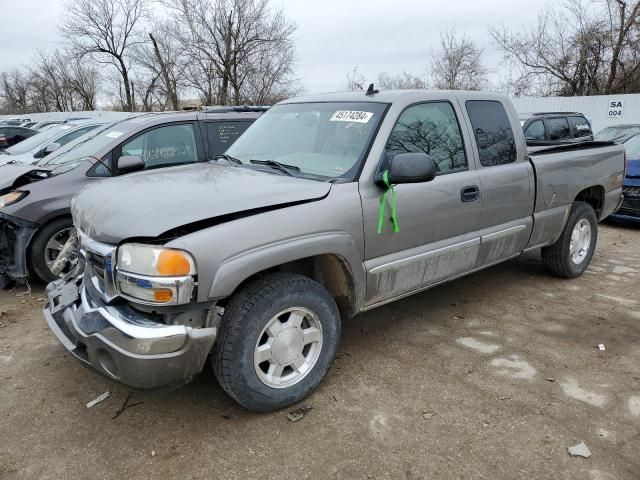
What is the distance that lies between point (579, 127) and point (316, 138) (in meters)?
9.64

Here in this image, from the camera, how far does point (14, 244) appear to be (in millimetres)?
4914

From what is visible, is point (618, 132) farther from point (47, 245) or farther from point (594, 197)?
point (47, 245)

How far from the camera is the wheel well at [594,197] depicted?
17.2ft

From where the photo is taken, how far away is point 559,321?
425cm

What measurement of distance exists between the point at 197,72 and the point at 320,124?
28.9 meters

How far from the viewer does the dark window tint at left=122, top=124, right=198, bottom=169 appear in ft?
17.9

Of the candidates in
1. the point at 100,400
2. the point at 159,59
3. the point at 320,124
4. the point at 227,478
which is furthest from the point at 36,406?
the point at 159,59

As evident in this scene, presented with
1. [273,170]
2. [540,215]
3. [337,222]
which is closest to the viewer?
[337,222]

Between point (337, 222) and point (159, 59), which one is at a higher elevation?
point (159, 59)

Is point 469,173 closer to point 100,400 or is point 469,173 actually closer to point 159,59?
point 100,400

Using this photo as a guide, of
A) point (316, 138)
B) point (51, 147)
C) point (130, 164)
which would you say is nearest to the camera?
point (316, 138)

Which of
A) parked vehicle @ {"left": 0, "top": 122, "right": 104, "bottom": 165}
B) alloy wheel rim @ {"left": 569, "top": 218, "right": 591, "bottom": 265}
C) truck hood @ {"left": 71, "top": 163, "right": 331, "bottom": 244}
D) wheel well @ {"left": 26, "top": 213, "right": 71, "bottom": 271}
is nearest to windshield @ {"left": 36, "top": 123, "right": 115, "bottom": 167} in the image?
wheel well @ {"left": 26, "top": 213, "right": 71, "bottom": 271}

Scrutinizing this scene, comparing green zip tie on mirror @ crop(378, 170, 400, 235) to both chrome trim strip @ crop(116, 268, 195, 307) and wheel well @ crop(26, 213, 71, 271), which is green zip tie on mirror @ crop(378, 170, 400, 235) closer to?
chrome trim strip @ crop(116, 268, 195, 307)

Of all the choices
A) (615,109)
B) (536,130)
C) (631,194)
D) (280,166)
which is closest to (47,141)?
(280,166)
